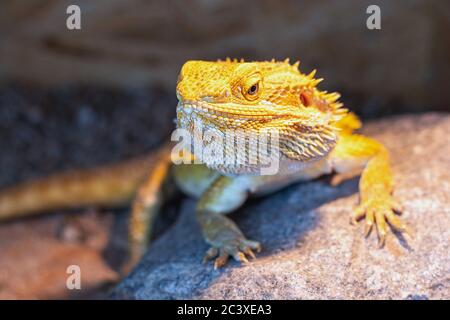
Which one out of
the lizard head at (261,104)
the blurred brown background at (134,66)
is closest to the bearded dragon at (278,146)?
the lizard head at (261,104)

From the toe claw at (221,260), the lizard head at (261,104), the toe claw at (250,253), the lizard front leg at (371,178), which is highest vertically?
the lizard head at (261,104)

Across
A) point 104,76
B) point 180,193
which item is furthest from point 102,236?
point 104,76

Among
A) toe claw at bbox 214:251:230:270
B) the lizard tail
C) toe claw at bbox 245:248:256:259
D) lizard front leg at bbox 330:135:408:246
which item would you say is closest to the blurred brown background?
the lizard tail

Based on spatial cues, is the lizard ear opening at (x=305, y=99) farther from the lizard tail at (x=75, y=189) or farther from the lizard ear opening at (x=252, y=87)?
the lizard tail at (x=75, y=189)

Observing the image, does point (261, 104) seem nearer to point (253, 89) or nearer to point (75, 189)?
point (253, 89)

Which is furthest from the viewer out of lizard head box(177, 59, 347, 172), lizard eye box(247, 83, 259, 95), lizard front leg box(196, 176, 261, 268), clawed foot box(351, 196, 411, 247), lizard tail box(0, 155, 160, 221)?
lizard tail box(0, 155, 160, 221)

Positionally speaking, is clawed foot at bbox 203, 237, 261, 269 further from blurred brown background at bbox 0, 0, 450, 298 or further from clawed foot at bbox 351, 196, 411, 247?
blurred brown background at bbox 0, 0, 450, 298

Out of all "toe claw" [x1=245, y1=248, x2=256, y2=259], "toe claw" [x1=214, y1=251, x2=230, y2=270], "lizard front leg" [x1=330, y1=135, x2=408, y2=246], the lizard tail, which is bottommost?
"toe claw" [x1=214, y1=251, x2=230, y2=270]

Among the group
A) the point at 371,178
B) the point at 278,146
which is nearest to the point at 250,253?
the point at 278,146
